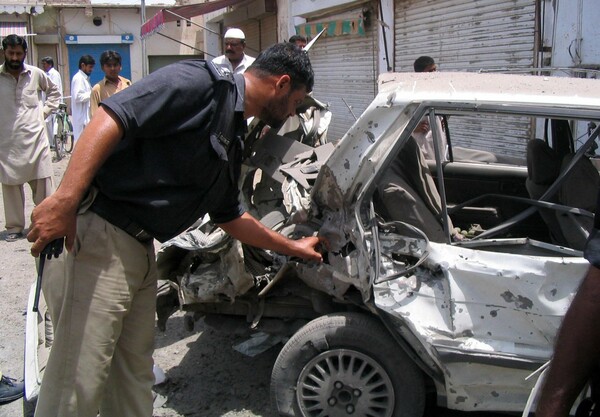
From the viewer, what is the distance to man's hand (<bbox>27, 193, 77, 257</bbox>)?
1.83 metres

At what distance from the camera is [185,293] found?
315 cm

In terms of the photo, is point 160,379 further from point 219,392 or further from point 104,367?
point 104,367

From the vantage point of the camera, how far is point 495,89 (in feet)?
8.33

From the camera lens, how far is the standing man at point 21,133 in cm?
600

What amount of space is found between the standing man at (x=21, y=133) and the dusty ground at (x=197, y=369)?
191 centimetres

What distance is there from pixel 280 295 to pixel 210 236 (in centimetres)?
48

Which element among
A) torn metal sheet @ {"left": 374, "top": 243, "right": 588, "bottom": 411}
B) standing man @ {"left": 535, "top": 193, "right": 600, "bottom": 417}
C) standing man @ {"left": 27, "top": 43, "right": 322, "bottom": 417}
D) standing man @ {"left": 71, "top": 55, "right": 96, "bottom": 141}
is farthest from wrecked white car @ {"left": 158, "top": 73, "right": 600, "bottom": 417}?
standing man @ {"left": 71, "top": 55, "right": 96, "bottom": 141}

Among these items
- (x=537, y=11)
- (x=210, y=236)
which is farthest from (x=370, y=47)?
(x=210, y=236)

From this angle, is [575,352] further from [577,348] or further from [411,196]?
[411,196]

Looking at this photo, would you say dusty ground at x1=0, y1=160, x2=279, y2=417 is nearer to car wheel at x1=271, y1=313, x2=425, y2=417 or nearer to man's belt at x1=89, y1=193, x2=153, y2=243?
car wheel at x1=271, y1=313, x2=425, y2=417

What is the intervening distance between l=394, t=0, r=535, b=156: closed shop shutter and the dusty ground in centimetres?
401

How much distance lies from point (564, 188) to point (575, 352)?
5.78 ft

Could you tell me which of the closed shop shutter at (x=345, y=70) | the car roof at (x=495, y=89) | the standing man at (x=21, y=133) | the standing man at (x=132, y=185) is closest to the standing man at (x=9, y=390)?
the standing man at (x=132, y=185)

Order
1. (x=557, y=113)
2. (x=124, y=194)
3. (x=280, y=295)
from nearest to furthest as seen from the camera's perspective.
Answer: (x=124, y=194), (x=557, y=113), (x=280, y=295)
